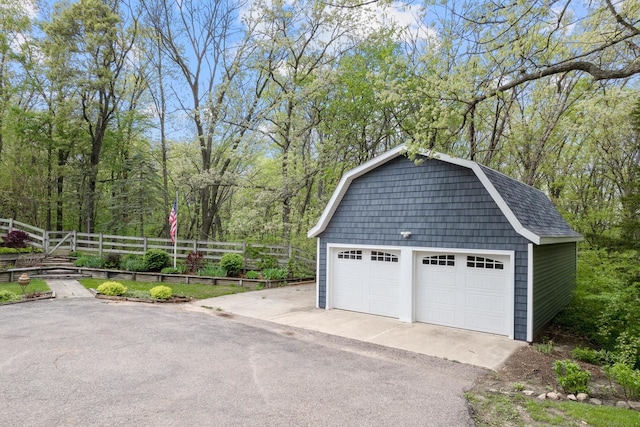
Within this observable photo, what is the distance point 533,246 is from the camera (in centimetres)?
749

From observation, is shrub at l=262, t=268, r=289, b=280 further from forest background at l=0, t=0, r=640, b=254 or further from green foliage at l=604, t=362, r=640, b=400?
green foliage at l=604, t=362, r=640, b=400

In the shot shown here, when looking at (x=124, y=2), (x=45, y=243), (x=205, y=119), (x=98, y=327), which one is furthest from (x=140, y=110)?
(x=98, y=327)

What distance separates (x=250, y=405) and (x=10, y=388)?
306 centimetres

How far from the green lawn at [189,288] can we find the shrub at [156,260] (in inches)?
36.1

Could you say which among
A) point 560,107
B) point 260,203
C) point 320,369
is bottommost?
point 320,369

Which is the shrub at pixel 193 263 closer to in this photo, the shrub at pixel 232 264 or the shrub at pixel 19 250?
the shrub at pixel 232 264

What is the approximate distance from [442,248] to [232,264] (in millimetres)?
8683

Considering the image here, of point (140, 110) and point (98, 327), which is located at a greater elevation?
point (140, 110)

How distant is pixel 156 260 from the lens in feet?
47.1

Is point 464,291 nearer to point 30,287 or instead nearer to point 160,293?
point 160,293

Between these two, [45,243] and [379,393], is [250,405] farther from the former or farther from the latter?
[45,243]

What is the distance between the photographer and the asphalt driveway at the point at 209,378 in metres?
4.00

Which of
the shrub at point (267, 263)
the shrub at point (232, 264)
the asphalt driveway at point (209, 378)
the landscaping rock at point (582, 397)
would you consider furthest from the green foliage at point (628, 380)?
the shrub at point (232, 264)

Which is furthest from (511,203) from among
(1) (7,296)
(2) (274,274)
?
(1) (7,296)
